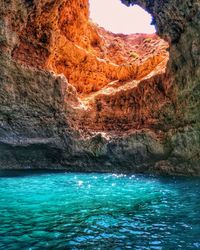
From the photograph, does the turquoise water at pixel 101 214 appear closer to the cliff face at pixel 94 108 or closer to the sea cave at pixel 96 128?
the sea cave at pixel 96 128

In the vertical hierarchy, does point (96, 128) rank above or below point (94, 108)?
below

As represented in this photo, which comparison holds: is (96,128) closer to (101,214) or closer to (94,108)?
(94,108)

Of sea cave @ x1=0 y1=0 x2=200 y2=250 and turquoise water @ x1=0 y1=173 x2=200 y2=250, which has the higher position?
sea cave @ x1=0 y1=0 x2=200 y2=250

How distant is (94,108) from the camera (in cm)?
2223

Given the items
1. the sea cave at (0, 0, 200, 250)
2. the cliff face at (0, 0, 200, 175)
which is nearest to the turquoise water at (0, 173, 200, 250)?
the sea cave at (0, 0, 200, 250)

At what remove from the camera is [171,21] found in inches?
676

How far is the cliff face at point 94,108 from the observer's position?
55.8ft

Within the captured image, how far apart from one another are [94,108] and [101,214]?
13.3m

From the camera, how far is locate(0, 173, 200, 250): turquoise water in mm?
7219

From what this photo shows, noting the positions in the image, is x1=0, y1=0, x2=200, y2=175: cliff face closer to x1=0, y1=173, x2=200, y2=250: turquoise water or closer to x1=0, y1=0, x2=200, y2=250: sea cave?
x1=0, y1=0, x2=200, y2=250: sea cave

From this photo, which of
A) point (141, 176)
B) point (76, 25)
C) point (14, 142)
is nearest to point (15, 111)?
point (14, 142)

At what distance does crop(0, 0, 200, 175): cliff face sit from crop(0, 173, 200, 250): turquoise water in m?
3.34

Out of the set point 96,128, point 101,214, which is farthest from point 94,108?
point 101,214

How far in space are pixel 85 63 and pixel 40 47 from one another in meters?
6.45
